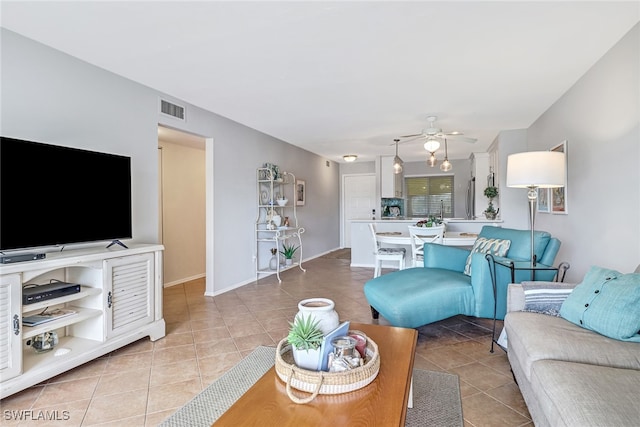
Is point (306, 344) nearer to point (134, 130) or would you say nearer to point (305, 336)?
point (305, 336)

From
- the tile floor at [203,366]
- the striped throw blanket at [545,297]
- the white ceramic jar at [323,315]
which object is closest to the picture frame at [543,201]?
the tile floor at [203,366]

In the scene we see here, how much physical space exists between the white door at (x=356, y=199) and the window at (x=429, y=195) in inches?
45.2

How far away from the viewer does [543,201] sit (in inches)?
171

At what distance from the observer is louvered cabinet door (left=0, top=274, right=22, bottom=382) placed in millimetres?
1918

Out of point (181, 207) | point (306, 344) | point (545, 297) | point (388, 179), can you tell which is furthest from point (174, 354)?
point (388, 179)

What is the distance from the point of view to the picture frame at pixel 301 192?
6.60 metres

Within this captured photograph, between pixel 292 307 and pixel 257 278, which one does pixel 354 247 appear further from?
pixel 292 307

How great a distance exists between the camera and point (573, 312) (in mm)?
1888

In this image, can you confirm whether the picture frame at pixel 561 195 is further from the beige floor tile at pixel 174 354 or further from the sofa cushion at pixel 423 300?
the beige floor tile at pixel 174 354

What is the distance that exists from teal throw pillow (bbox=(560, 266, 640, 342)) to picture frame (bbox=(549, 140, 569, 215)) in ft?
6.25

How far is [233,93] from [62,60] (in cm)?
142

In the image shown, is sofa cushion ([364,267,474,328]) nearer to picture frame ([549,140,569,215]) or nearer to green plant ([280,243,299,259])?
picture frame ([549,140,569,215])

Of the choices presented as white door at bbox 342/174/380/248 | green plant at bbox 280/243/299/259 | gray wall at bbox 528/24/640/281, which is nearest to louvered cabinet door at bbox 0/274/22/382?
green plant at bbox 280/243/299/259

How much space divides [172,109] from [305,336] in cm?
320
